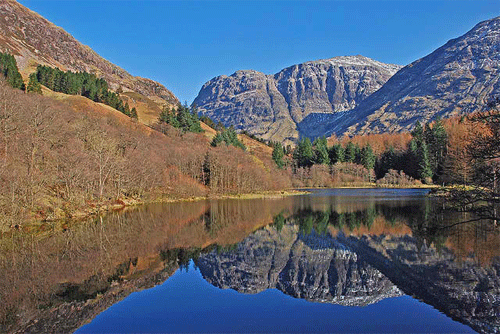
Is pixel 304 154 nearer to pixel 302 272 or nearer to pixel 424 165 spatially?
pixel 424 165

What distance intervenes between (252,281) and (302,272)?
3.25m

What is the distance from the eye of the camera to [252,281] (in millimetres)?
20547

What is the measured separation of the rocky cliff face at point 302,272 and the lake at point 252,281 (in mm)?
68

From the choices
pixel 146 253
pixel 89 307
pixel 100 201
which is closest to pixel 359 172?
pixel 100 201

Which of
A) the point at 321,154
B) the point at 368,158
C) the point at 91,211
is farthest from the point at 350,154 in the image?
the point at 91,211

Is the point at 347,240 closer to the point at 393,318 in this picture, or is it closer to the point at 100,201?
the point at 393,318

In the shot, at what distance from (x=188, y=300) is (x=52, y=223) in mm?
30131

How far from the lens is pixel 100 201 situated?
189ft

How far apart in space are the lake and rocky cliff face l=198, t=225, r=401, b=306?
68mm

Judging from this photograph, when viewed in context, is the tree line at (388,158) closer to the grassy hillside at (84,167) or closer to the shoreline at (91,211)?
the grassy hillside at (84,167)

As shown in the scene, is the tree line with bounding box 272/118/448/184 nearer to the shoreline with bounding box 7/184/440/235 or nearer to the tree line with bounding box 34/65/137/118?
the tree line with bounding box 34/65/137/118

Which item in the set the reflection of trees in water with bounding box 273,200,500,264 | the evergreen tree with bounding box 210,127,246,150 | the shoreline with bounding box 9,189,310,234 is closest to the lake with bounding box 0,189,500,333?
the reflection of trees in water with bounding box 273,200,500,264

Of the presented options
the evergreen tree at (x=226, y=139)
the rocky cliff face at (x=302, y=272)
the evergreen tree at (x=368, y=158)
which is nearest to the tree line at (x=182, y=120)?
the evergreen tree at (x=226, y=139)

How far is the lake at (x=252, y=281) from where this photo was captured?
47.3 ft
